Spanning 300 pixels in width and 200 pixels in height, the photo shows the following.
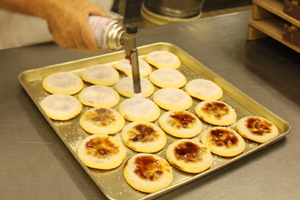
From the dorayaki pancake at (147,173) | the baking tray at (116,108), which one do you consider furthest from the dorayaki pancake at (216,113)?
the dorayaki pancake at (147,173)

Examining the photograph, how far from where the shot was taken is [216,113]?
1590 millimetres

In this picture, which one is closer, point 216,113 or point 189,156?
point 189,156

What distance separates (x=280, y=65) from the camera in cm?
201

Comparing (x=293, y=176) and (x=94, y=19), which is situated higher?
(x=94, y=19)

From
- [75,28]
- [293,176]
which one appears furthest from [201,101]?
[75,28]

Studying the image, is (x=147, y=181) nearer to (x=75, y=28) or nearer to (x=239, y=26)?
(x=75, y=28)

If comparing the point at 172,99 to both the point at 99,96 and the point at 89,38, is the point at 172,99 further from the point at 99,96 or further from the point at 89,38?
the point at 89,38

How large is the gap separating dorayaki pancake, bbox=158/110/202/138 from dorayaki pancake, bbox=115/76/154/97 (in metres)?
0.21

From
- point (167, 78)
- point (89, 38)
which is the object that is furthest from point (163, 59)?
point (89, 38)

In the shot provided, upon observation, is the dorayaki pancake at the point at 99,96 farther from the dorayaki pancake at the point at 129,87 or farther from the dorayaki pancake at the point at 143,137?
the dorayaki pancake at the point at 143,137

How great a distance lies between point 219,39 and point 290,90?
650 millimetres

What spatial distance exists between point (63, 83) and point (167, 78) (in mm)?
560

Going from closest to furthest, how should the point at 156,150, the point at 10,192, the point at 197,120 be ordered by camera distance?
the point at 10,192
the point at 156,150
the point at 197,120

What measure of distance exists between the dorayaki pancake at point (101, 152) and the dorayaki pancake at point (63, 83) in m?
0.39
